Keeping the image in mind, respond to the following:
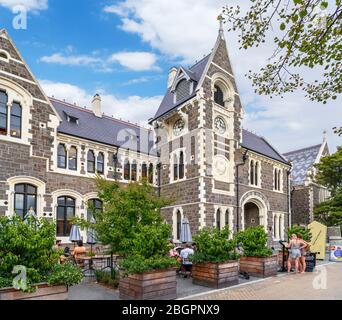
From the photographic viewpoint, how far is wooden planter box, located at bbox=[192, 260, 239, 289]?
10625 millimetres

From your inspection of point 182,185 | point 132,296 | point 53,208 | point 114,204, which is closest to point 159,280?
point 132,296

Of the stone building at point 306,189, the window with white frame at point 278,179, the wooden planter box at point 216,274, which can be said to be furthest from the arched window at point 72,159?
the stone building at point 306,189

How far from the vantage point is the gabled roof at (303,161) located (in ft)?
119

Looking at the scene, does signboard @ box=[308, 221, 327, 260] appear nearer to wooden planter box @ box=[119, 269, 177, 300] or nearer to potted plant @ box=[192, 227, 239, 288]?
potted plant @ box=[192, 227, 239, 288]

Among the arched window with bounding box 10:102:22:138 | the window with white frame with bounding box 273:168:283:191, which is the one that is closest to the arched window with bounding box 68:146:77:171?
the arched window with bounding box 10:102:22:138

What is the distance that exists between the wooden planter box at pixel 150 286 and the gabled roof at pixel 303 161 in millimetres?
29860

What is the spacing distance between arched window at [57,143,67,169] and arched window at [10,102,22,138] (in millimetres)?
2771

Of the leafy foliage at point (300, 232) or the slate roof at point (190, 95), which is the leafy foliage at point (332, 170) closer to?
the leafy foliage at point (300, 232)

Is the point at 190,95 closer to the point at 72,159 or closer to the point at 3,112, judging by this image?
the point at 72,159

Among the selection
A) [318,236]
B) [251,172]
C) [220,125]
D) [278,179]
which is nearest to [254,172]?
[251,172]

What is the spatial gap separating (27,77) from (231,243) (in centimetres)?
1393

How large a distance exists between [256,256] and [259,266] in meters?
0.43

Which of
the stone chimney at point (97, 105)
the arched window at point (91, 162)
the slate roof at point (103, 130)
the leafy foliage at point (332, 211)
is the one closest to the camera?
the arched window at point (91, 162)
